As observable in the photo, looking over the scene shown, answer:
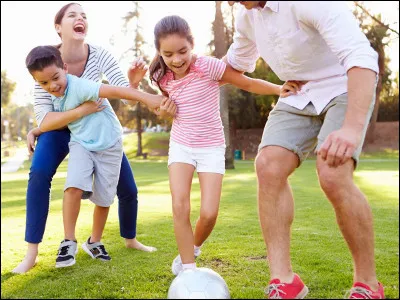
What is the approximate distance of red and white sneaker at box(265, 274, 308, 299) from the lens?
9.96ft

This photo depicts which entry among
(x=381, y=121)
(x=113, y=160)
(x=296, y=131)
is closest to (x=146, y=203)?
(x=113, y=160)

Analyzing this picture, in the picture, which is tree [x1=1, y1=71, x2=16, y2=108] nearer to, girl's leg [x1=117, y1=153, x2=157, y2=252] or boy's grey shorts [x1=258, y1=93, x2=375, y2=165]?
girl's leg [x1=117, y1=153, x2=157, y2=252]

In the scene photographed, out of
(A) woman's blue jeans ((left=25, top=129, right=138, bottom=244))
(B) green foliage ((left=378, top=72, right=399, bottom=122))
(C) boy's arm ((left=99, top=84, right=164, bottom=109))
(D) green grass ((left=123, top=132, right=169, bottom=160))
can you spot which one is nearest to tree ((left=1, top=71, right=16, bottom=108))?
(D) green grass ((left=123, top=132, right=169, bottom=160))

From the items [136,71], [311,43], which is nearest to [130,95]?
[136,71]

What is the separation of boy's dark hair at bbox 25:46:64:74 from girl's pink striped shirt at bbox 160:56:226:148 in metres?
0.93

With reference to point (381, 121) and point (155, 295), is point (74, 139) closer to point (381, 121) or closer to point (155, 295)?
point (155, 295)

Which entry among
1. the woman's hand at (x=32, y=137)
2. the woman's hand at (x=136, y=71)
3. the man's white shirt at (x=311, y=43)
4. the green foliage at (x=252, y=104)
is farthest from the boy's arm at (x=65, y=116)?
the green foliage at (x=252, y=104)

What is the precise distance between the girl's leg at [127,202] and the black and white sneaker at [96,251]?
35 cm

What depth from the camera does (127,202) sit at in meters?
5.07

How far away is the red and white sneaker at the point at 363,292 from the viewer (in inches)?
115

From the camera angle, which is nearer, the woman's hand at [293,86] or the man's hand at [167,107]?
the woman's hand at [293,86]

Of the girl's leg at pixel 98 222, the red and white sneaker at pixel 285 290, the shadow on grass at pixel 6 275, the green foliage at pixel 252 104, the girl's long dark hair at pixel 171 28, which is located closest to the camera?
the red and white sneaker at pixel 285 290

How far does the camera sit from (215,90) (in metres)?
4.14

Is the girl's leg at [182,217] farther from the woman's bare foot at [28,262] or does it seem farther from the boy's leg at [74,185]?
the woman's bare foot at [28,262]
